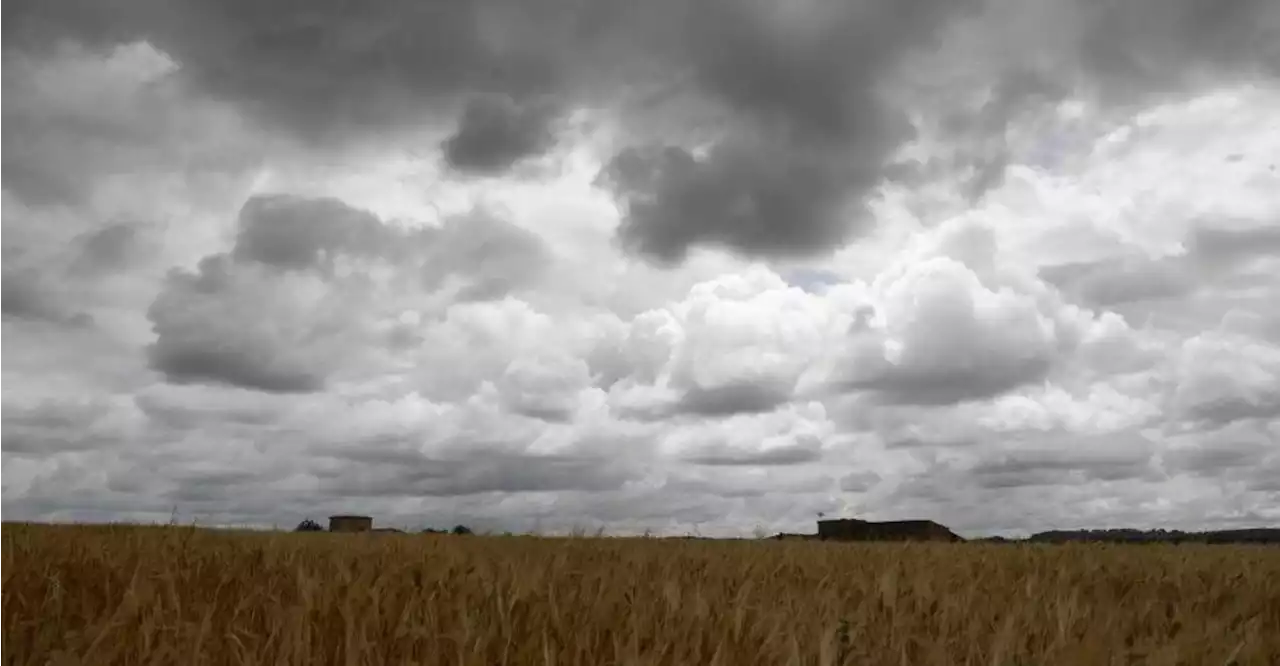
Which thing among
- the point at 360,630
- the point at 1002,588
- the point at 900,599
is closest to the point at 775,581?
the point at 900,599

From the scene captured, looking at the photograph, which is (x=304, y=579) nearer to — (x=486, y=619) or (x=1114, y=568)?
(x=486, y=619)

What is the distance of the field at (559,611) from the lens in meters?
4.88

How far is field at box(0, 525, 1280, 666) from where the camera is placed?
4.88m

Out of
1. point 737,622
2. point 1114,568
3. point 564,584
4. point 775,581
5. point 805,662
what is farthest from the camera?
point 1114,568

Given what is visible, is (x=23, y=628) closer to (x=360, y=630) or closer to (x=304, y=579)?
(x=304, y=579)

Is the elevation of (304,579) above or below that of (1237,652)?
above

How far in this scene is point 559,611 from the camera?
5766mm

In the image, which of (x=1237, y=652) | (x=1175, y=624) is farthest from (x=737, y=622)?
(x=1175, y=624)

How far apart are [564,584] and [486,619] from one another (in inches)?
65.0

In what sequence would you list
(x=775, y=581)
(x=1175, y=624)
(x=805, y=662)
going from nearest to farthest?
(x=805, y=662), (x=1175, y=624), (x=775, y=581)

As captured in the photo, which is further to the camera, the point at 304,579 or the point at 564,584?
the point at 564,584

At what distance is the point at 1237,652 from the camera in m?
5.88

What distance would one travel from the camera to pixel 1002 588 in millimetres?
8523

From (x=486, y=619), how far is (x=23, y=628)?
2454 millimetres
